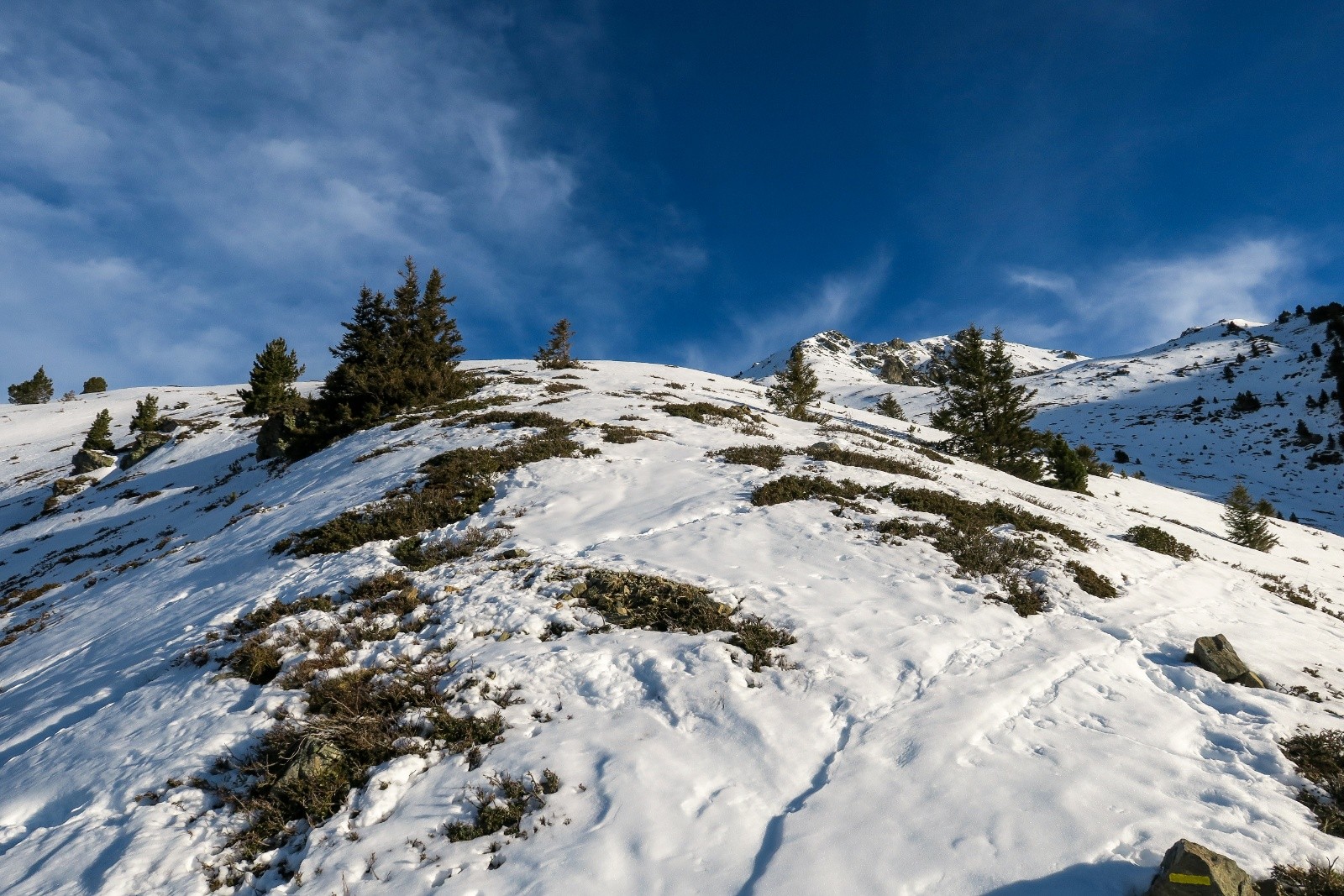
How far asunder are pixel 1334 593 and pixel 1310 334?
9462 centimetres

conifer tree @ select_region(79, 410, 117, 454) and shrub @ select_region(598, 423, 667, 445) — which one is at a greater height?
conifer tree @ select_region(79, 410, 117, 454)

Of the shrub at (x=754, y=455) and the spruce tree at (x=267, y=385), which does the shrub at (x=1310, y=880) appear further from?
the spruce tree at (x=267, y=385)

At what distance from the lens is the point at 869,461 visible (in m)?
16.8

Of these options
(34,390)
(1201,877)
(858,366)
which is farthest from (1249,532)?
(858,366)

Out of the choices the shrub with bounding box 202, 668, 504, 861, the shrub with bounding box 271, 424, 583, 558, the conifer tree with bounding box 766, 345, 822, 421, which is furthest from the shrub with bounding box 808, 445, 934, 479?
the conifer tree with bounding box 766, 345, 822, 421

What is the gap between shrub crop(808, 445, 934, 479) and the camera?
53.1ft

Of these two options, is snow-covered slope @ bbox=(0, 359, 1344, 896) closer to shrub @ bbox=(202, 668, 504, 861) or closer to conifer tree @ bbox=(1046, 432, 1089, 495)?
shrub @ bbox=(202, 668, 504, 861)

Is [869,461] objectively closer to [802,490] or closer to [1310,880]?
[802,490]

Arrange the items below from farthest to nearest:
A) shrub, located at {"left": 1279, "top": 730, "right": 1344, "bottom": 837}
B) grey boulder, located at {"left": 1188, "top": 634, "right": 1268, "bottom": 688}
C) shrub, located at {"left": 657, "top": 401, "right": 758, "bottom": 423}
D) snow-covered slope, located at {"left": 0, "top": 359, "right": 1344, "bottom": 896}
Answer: shrub, located at {"left": 657, "top": 401, "right": 758, "bottom": 423}, grey boulder, located at {"left": 1188, "top": 634, "right": 1268, "bottom": 688}, shrub, located at {"left": 1279, "top": 730, "right": 1344, "bottom": 837}, snow-covered slope, located at {"left": 0, "top": 359, "right": 1344, "bottom": 896}

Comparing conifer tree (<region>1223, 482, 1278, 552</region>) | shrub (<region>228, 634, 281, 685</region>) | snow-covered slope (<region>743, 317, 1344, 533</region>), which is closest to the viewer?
shrub (<region>228, 634, 281, 685</region>)

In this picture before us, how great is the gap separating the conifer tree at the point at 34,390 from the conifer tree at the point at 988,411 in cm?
10231

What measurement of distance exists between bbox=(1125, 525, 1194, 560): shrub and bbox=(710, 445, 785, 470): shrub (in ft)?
29.5

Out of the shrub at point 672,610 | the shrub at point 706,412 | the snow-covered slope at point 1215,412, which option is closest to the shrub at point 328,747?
the shrub at point 672,610

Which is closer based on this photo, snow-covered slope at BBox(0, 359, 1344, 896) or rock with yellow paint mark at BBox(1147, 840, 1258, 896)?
rock with yellow paint mark at BBox(1147, 840, 1258, 896)
